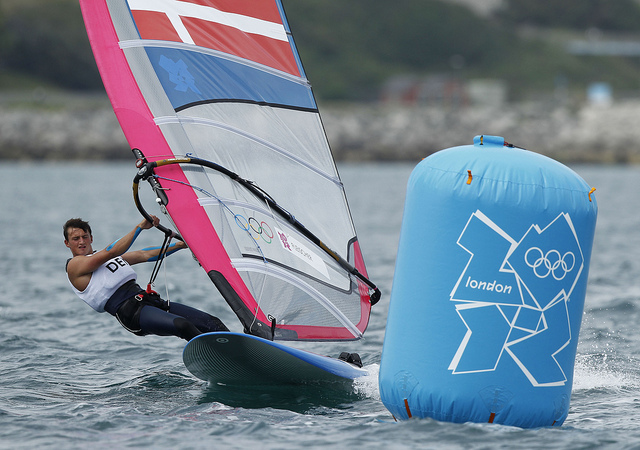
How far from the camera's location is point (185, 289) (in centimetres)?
997

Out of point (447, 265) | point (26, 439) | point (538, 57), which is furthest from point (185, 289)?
point (538, 57)

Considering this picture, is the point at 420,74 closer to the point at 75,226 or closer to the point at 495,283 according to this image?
the point at 75,226

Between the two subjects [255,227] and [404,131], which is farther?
[404,131]

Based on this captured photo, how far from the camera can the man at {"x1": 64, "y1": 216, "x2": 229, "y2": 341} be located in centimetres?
538

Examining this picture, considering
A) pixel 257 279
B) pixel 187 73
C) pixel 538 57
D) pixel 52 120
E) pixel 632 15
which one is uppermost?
pixel 632 15

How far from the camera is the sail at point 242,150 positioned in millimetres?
5535

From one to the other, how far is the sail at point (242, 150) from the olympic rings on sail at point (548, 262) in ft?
6.85

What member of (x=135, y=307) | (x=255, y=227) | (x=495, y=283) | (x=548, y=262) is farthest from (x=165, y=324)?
(x=548, y=262)

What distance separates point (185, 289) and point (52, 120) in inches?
1395

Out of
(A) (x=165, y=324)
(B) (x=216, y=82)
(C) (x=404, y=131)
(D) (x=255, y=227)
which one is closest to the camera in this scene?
(A) (x=165, y=324)

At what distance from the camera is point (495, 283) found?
3.98 metres

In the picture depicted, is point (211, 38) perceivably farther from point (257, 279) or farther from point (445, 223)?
point (445, 223)

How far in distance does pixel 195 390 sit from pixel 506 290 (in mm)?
2417

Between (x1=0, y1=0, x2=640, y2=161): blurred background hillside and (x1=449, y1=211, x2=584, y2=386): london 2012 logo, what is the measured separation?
40.4 m
